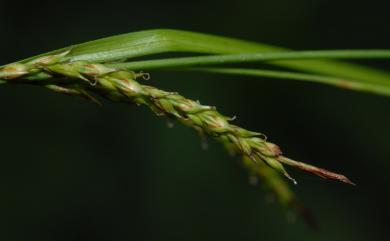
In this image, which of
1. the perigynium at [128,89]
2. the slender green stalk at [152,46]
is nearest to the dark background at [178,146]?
the slender green stalk at [152,46]

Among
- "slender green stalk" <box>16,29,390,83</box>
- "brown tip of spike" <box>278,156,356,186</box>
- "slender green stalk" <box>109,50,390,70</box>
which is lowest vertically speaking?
"brown tip of spike" <box>278,156,356,186</box>

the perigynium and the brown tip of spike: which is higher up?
the perigynium

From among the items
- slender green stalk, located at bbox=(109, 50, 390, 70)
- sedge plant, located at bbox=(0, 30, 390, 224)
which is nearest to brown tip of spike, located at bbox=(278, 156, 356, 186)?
sedge plant, located at bbox=(0, 30, 390, 224)

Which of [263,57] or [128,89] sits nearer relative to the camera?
[128,89]

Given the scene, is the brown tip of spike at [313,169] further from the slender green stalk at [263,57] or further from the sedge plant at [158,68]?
the slender green stalk at [263,57]

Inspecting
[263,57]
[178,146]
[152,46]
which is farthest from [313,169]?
[178,146]

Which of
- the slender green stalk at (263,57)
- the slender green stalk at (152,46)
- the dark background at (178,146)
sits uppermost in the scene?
the slender green stalk at (152,46)

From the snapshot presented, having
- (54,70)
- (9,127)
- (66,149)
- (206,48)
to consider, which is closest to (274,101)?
(66,149)

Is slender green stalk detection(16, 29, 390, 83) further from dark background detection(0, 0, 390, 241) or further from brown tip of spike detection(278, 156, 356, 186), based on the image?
dark background detection(0, 0, 390, 241)

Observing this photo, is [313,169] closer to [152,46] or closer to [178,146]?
[152,46]
